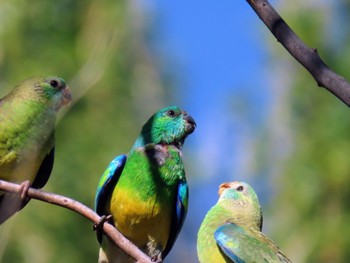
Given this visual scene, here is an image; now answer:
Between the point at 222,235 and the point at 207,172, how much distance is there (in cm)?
731

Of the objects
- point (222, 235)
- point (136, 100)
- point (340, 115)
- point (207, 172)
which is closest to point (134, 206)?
point (222, 235)

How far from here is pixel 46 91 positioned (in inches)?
225

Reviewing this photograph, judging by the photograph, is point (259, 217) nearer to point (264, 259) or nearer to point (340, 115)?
point (264, 259)

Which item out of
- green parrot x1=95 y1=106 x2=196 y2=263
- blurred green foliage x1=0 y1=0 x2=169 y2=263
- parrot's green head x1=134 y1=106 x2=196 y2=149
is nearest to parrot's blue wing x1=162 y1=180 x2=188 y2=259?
green parrot x1=95 y1=106 x2=196 y2=263

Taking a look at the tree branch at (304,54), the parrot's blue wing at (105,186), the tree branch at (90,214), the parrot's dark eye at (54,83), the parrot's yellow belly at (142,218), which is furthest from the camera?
the parrot's dark eye at (54,83)

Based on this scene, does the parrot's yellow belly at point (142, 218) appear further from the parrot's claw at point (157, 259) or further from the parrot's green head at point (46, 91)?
the parrot's green head at point (46, 91)

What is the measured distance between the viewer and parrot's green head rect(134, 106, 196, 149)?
5469 millimetres

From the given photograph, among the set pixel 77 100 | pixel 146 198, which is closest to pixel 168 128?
pixel 146 198

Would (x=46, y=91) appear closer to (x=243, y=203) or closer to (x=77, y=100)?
(x=243, y=203)

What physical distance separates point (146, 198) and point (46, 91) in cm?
119

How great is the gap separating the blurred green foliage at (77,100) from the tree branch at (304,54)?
5.43m

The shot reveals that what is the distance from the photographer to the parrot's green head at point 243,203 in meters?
5.17

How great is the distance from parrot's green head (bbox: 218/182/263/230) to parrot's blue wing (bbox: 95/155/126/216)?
2.30 ft

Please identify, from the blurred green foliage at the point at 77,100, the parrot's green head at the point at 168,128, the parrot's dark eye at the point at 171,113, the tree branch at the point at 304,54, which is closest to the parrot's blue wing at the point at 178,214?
the parrot's green head at the point at 168,128
